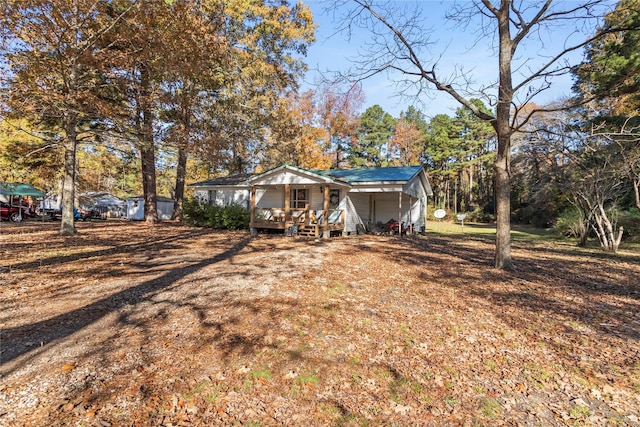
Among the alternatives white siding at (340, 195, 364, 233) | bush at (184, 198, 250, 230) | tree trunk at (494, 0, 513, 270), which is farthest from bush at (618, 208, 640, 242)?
bush at (184, 198, 250, 230)

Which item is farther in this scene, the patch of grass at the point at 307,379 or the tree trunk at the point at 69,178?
the tree trunk at the point at 69,178

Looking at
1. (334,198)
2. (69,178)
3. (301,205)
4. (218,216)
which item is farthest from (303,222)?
(69,178)

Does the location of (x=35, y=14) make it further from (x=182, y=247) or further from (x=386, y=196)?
(x=386, y=196)

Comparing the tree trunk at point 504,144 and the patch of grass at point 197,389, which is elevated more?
Result: the tree trunk at point 504,144

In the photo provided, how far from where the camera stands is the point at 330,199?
650 inches

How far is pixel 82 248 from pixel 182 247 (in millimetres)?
2634

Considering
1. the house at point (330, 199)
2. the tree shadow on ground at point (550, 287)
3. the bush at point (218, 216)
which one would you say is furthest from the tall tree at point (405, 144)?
the tree shadow on ground at point (550, 287)

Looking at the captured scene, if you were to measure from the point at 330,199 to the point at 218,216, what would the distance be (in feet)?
20.7

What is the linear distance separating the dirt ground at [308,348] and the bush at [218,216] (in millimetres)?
10250

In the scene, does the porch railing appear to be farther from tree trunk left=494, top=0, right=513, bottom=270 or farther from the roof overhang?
tree trunk left=494, top=0, right=513, bottom=270

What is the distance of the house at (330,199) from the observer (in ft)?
48.9

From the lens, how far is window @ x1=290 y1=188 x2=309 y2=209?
16.7 meters

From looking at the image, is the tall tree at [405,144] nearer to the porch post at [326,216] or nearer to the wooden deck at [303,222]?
the wooden deck at [303,222]

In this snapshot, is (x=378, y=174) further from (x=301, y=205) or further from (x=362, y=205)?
(x=301, y=205)
